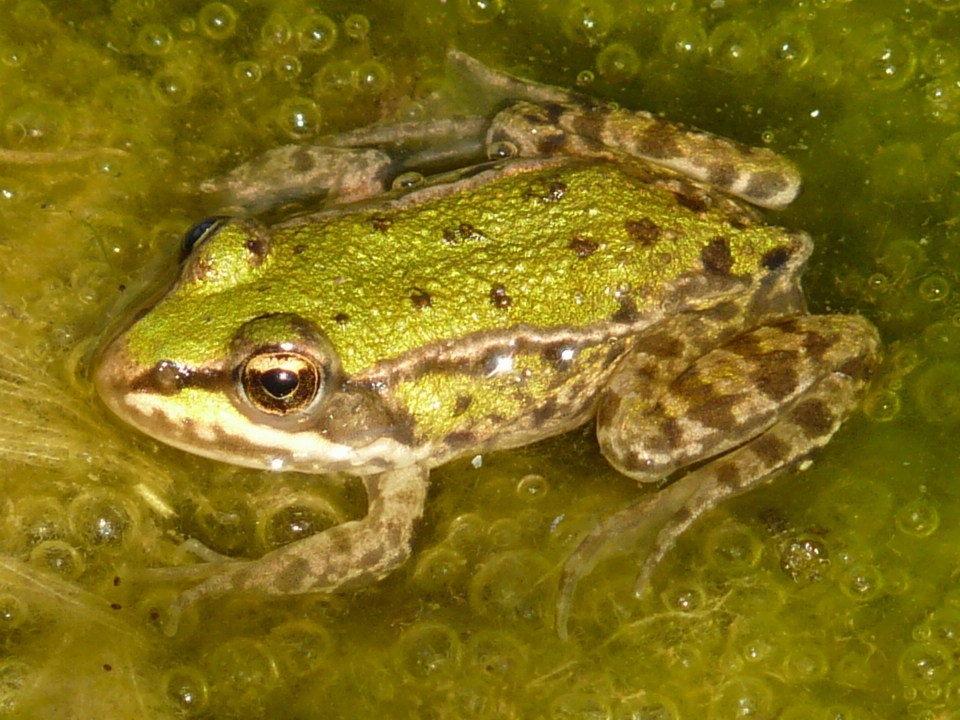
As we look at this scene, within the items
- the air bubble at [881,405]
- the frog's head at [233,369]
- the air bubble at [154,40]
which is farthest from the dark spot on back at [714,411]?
the air bubble at [154,40]

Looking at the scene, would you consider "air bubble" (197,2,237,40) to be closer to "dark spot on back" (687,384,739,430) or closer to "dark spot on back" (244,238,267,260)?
"dark spot on back" (244,238,267,260)

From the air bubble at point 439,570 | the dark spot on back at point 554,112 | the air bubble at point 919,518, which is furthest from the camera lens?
the dark spot on back at point 554,112

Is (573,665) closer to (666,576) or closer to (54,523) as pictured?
(666,576)

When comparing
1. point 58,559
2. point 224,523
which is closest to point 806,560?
point 224,523

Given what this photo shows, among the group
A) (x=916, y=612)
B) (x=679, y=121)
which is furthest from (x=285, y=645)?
(x=679, y=121)

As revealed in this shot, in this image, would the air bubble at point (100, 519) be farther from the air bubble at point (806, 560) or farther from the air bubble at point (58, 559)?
the air bubble at point (806, 560)

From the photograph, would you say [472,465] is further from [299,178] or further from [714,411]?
[299,178]

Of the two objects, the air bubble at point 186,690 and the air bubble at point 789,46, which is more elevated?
the air bubble at point 789,46
